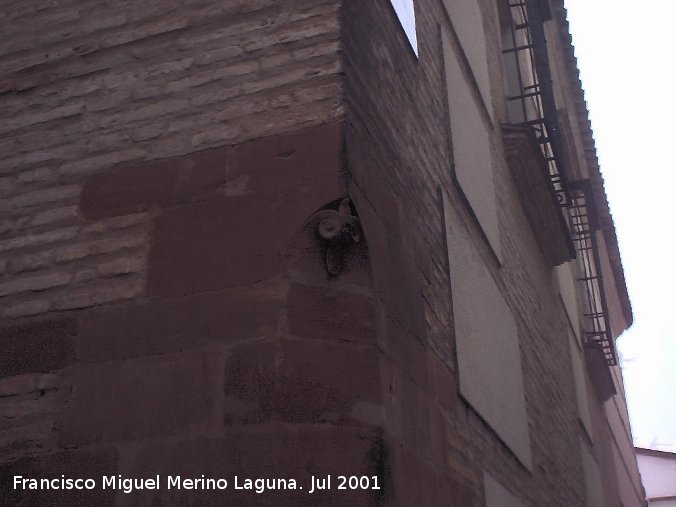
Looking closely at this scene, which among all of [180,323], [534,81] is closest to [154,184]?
[180,323]

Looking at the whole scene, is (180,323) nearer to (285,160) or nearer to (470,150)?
(285,160)

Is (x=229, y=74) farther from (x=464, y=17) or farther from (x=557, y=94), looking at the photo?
(x=557, y=94)

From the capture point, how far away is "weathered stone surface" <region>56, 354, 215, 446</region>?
2832mm

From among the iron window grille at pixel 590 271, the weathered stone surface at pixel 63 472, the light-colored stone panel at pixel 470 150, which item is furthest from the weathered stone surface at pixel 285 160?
the iron window grille at pixel 590 271

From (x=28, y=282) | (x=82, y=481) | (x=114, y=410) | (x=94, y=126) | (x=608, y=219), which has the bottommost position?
(x=82, y=481)

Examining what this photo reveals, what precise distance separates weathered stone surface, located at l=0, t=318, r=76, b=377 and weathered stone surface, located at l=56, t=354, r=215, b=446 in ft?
0.48

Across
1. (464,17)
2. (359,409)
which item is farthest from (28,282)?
(464,17)

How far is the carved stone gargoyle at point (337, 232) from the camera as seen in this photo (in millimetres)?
2947

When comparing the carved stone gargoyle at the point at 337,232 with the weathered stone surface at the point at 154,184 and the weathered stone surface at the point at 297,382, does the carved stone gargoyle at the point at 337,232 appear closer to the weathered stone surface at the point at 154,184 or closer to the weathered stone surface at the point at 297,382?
the weathered stone surface at the point at 297,382

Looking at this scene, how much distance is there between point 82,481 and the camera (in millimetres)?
2834

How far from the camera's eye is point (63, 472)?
287 centimetres

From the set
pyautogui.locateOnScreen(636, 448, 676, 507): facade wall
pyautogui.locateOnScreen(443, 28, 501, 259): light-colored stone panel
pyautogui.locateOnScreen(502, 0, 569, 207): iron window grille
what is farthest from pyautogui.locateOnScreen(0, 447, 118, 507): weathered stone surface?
pyautogui.locateOnScreen(636, 448, 676, 507): facade wall

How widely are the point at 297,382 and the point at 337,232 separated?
0.52m

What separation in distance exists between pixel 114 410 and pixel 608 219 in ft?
43.6
